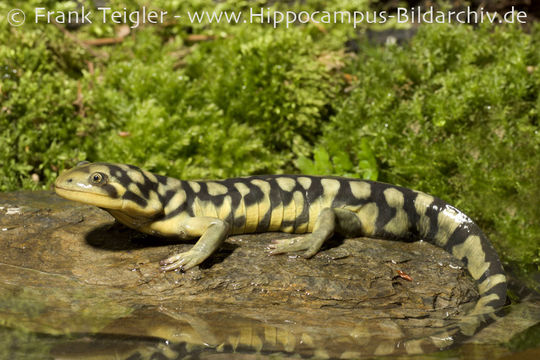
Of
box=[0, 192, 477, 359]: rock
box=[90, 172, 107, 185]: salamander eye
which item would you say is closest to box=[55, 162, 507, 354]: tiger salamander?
box=[90, 172, 107, 185]: salamander eye

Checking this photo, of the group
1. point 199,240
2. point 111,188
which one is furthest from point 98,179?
point 199,240

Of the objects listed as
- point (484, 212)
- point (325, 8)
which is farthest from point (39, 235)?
point (325, 8)

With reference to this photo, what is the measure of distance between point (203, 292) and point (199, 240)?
1.28 feet

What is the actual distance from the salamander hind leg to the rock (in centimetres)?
8

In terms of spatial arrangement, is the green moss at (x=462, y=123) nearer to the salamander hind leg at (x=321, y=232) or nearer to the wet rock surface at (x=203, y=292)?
the wet rock surface at (x=203, y=292)

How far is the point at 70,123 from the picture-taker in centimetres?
570

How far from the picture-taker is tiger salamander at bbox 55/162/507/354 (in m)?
3.40

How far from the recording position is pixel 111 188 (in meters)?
3.34

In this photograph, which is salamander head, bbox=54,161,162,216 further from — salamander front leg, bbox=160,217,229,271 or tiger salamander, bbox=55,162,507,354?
salamander front leg, bbox=160,217,229,271

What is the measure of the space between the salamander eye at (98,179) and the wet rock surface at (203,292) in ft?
1.61

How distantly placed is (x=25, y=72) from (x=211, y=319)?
421 centimetres

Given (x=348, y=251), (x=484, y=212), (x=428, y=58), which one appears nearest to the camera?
(x=348, y=251)

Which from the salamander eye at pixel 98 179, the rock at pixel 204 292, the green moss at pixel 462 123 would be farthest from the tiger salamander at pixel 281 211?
the green moss at pixel 462 123

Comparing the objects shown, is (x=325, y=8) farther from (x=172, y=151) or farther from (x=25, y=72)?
(x=25, y=72)
